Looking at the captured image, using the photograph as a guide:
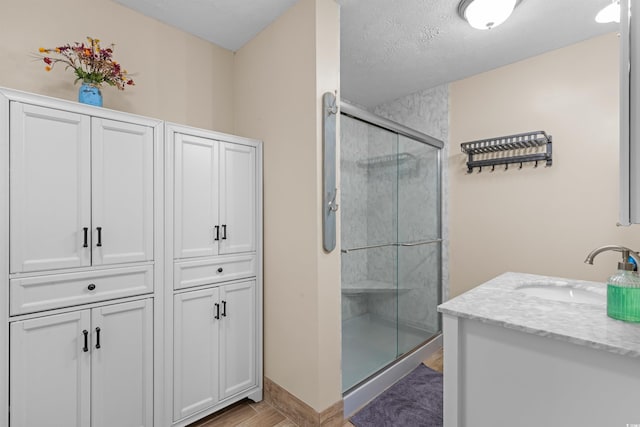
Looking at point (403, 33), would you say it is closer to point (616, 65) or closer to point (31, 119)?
point (616, 65)

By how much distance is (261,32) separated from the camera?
6.87ft

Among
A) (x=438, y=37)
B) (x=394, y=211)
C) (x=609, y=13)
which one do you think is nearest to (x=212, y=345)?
(x=394, y=211)

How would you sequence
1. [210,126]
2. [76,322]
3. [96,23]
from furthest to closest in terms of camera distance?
[210,126], [96,23], [76,322]

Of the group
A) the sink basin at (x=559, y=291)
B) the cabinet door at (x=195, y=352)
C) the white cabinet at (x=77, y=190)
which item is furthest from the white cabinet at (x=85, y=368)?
the sink basin at (x=559, y=291)

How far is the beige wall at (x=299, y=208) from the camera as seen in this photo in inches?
68.0

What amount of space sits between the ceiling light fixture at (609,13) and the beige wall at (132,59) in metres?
2.45

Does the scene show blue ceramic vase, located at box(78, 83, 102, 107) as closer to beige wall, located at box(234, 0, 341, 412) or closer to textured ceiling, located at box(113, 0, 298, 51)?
textured ceiling, located at box(113, 0, 298, 51)

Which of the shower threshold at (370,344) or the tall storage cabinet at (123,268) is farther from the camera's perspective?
the shower threshold at (370,344)

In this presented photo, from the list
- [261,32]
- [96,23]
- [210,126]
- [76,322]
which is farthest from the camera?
[210,126]

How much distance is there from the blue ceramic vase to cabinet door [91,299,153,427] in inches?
40.2

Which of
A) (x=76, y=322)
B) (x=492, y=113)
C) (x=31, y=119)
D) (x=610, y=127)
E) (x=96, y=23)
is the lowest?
(x=76, y=322)

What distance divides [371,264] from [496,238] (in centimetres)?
124

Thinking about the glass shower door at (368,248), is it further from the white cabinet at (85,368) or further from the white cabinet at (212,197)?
the white cabinet at (85,368)

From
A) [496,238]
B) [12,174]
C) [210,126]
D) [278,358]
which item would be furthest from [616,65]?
[12,174]
